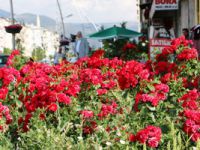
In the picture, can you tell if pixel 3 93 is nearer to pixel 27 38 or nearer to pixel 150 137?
pixel 150 137

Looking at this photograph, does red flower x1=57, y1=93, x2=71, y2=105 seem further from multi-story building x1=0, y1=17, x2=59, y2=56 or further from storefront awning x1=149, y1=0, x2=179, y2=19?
multi-story building x1=0, y1=17, x2=59, y2=56

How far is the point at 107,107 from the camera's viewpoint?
7020mm

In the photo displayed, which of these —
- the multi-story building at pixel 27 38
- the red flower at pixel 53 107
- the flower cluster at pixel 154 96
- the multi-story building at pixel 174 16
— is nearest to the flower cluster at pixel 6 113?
the red flower at pixel 53 107

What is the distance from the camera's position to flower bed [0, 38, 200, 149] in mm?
5617

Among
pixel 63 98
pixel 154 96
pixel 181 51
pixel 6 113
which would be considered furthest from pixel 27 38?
pixel 154 96

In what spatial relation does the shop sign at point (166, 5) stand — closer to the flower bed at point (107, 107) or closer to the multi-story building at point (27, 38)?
the flower bed at point (107, 107)

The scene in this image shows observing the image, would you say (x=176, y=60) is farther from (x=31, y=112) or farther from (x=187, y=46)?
(x=31, y=112)

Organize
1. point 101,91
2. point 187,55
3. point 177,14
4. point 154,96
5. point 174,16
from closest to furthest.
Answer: point 154,96, point 101,91, point 187,55, point 177,14, point 174,16

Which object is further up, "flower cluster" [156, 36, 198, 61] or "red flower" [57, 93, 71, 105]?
"flower cluster" [156, 36, 198, 61]

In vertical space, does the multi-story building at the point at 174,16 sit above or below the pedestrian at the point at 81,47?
above

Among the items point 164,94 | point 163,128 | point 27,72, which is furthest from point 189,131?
point 27,72

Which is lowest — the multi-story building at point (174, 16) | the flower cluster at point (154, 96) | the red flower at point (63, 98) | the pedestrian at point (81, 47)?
the red flower at point (63, 98)

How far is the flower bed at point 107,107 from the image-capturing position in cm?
562

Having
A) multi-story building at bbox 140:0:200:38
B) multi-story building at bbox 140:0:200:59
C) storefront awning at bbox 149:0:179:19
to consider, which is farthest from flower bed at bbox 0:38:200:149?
storefront awning at bbox 149:0:179:19
